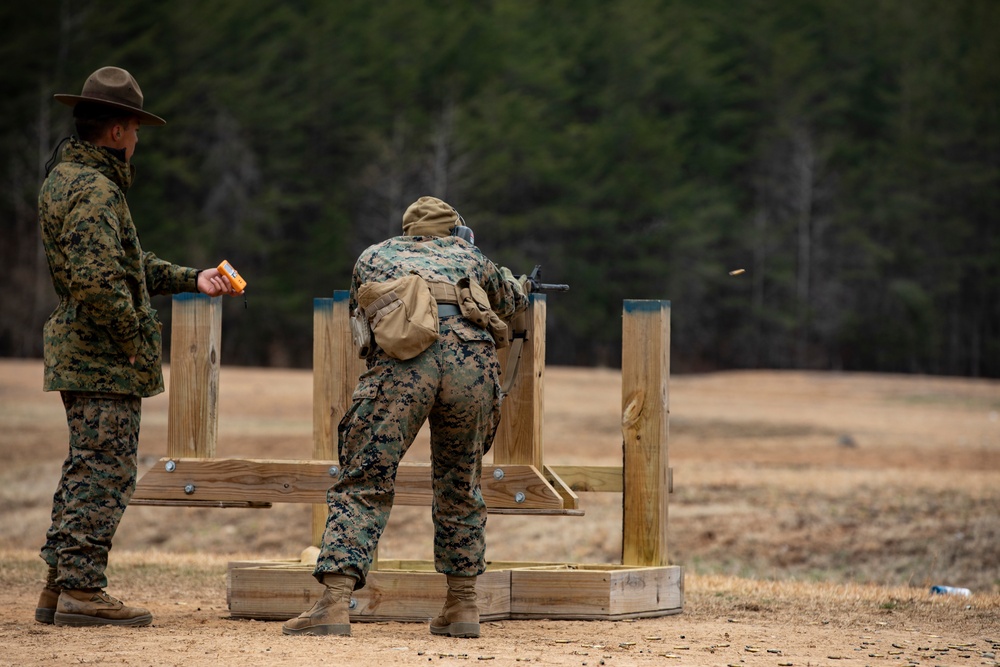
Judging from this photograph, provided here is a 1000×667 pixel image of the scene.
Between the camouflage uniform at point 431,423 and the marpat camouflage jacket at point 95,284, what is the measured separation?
0.90 m

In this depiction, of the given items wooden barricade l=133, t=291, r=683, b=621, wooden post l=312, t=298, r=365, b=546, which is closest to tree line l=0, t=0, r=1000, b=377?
wooden barricade l=133, t=291, r=683, b=621

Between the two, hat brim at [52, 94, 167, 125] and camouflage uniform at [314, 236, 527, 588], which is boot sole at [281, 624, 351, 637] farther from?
hat brim at [52, 94, 167, 125]

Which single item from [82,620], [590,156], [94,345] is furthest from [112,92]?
[590,156]

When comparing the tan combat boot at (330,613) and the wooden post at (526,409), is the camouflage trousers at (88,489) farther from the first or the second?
the wooden post at (526,409)

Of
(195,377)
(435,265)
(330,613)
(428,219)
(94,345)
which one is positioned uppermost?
(428,219)

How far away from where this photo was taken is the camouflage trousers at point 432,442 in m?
5.08

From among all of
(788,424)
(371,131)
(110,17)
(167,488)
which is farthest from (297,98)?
(167,488)

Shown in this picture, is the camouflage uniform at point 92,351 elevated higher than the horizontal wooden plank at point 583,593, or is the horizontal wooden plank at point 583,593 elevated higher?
the camouflage uniform at point 92,351

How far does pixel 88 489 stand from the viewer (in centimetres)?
530

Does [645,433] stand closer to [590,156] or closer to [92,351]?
[92,351]

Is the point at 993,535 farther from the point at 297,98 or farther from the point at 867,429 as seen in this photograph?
the point at 297,98

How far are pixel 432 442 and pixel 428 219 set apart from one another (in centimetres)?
95

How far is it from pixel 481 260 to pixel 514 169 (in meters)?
40.0

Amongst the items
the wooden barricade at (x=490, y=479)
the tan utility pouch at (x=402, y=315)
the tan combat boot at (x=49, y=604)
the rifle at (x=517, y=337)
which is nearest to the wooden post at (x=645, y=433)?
the wooden barricade at (x=490, y=479)
